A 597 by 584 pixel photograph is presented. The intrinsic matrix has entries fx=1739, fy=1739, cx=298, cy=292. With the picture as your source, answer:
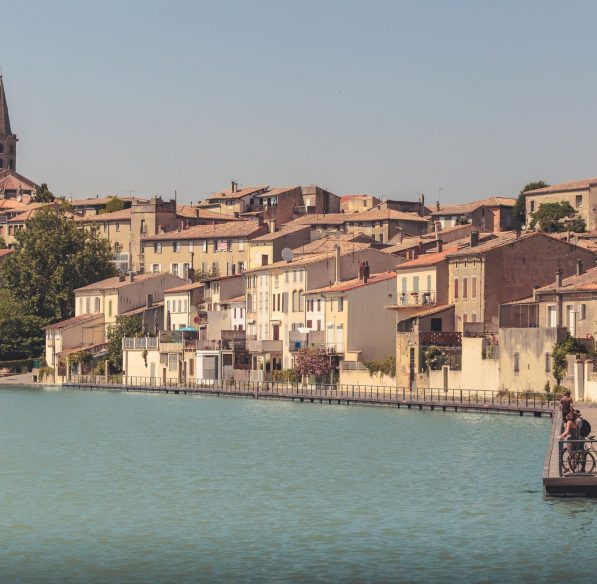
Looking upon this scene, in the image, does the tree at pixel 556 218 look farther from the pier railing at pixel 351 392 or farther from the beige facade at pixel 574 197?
the pier railing at pixel 351 392

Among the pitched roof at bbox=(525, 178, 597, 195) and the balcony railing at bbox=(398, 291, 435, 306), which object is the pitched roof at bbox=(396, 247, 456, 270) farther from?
the pitched roof at bbox=(525, 178, 597, 195)

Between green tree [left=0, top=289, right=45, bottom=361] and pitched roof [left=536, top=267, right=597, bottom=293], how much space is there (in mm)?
61840

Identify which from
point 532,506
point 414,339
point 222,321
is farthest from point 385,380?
point 532,506

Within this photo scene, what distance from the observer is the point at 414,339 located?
89.2 meters

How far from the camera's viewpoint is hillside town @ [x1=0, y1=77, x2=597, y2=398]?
84.3 meters

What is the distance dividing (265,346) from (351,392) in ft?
56.4

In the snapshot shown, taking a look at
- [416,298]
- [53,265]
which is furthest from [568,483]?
[53,265]

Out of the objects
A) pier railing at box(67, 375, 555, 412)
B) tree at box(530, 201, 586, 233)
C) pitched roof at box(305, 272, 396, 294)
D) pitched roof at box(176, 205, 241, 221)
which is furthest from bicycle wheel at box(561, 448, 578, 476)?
pitched roof at box(176, 205, 241, 221)

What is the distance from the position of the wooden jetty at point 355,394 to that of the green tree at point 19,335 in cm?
1815

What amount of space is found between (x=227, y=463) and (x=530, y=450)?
10.5 m

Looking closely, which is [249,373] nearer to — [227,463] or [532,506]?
[227,463]

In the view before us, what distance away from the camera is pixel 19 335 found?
139125mm

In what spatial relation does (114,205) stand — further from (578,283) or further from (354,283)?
(578,283)

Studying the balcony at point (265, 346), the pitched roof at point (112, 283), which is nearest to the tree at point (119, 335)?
the pitched roof at point (112, 283)
